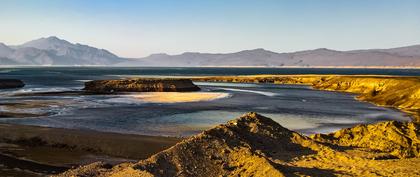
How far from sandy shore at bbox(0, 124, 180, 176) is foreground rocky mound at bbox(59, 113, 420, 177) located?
3851 mm

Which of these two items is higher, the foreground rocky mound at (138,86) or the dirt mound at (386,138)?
the dirt mound at (386,138)

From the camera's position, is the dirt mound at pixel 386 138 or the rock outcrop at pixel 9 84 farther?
the rock outcrop at pixel 9 84

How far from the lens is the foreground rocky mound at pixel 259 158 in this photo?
1473cm

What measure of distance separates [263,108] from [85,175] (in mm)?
33869

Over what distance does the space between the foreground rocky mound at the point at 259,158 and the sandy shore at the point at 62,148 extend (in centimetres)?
385

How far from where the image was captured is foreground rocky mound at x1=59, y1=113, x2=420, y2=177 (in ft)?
48.3

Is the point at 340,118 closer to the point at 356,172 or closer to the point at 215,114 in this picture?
the point at 215,114

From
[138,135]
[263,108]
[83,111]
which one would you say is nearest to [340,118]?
[263,108]

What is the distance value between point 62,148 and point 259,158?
A: 13.5 m

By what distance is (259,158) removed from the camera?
49.8ft

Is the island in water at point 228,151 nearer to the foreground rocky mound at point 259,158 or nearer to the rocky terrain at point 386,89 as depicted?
the foreground rocky mound at point 259,158

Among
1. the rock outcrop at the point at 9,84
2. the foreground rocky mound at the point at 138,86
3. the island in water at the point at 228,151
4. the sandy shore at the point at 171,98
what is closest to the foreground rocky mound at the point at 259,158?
the island in water at the point at 228,151

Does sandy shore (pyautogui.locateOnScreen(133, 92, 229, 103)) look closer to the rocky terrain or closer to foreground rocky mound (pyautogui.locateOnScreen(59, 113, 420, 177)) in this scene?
the rocky terrain

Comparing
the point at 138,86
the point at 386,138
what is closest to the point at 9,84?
the point at 138,86
